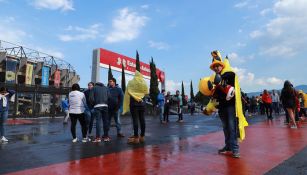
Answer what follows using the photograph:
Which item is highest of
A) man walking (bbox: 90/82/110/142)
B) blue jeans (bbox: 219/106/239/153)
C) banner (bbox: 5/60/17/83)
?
banner (bbox: 5/60/17/83)

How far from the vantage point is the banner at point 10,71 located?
35550mm

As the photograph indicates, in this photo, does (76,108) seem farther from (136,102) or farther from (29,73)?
(29,73)

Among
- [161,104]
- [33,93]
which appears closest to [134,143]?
[161,104]

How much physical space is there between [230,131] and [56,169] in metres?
3.11

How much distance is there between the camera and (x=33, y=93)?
2481 centimetres

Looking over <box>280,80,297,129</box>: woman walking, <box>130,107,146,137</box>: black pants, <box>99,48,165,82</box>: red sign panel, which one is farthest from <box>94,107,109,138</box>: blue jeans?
<box>99,48,165,82</box>: red sign panel

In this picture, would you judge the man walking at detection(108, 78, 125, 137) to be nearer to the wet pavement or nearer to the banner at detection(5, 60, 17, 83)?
the wet pavement

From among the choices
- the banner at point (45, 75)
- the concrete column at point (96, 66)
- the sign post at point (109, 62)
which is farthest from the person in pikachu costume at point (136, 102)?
the banner at point (45, 75)

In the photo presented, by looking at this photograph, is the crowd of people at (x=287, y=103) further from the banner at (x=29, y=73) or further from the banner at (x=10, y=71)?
the banner at (x=29, y=73)

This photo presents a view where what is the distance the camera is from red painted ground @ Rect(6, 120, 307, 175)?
4.75 m

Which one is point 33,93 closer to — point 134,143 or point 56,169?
point 134,143

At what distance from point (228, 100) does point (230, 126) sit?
48 cm

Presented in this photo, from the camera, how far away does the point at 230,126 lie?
19.6ft

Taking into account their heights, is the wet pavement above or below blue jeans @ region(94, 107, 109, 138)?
below
